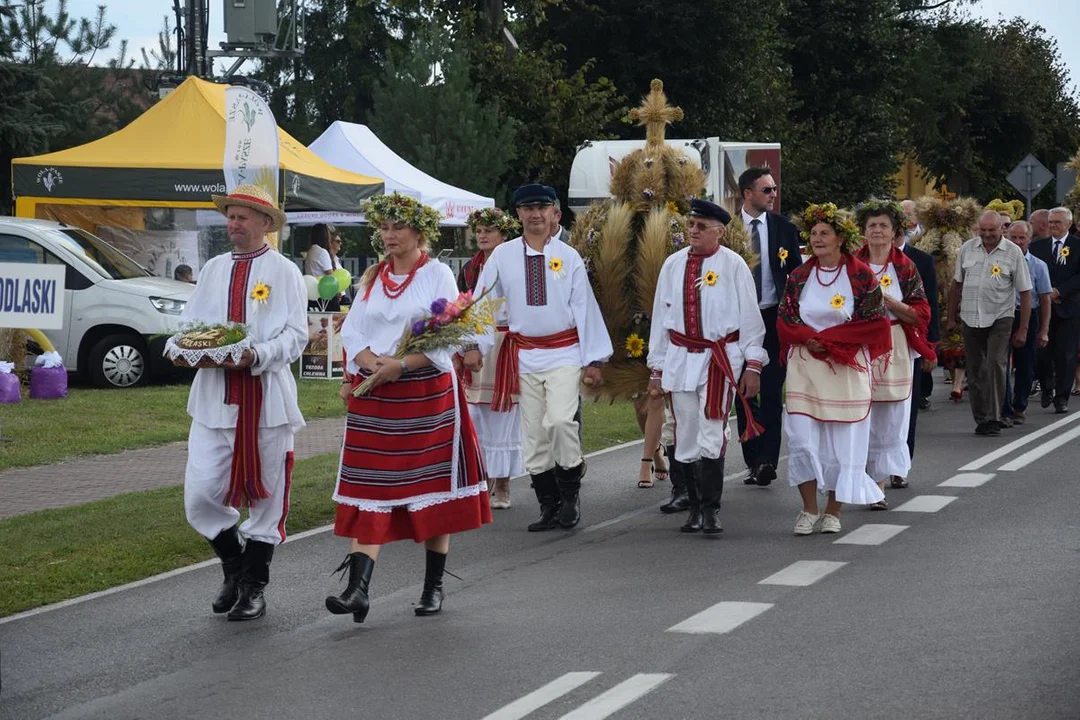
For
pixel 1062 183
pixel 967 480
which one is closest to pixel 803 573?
pixel 967 480

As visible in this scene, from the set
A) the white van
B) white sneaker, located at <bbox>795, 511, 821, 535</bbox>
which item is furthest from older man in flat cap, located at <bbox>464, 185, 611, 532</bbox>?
the white van

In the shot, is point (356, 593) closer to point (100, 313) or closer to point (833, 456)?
point (833, 456)

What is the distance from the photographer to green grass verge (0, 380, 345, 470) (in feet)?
47.9

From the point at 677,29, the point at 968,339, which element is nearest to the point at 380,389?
the point at 968,339

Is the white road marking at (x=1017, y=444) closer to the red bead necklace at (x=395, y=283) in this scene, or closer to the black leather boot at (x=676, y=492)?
the black leather boot at (x=676, y=492)

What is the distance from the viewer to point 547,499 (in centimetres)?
1055

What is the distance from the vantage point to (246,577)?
7.96m

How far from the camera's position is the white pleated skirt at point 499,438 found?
37.4 feet

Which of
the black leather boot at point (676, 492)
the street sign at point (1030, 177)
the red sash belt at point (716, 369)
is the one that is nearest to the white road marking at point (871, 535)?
the red sash belt at point (716, 369)

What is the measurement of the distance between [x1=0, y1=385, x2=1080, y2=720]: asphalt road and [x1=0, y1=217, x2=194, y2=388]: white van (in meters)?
9.99

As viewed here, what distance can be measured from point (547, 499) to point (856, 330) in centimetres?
211

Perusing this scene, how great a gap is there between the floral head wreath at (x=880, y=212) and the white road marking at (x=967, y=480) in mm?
1919

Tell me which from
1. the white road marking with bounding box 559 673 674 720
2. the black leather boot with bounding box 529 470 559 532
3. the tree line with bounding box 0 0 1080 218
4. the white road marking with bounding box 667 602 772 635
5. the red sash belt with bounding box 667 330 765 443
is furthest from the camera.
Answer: the tree line with bounding box 0 0 1080 218

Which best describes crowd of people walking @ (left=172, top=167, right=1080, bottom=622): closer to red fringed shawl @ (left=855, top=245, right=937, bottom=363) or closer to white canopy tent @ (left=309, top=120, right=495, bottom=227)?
red fringed shawl @ (left=855, top=245, right=937, bottom=363)
